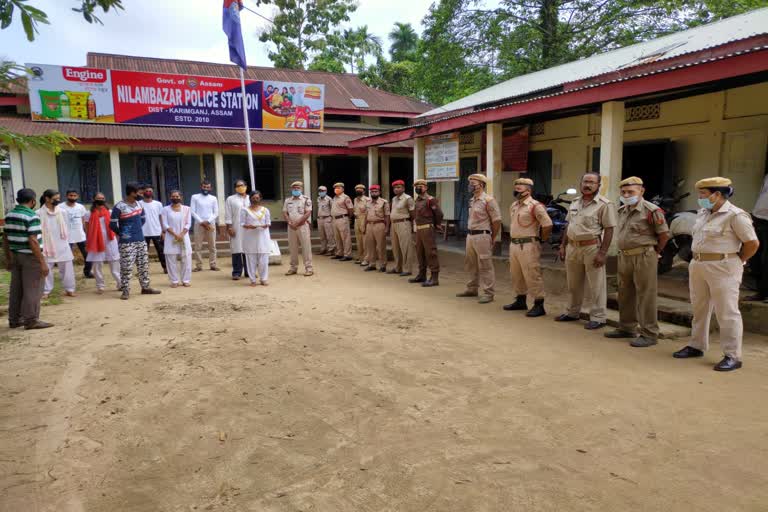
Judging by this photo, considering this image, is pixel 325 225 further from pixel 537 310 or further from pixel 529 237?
pixel 537 310

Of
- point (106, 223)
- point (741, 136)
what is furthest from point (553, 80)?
point (106, 223)

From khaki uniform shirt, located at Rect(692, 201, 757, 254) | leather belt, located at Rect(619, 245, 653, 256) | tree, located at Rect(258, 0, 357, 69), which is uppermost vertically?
tree, located at Rect(258, 0, 357, 69)

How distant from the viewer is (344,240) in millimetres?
11477

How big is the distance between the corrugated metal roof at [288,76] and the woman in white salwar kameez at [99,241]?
9.84 m

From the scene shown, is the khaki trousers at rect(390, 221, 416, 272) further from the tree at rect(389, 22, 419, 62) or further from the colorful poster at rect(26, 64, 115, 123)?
the tree at rect(389, 22, 419, 62)

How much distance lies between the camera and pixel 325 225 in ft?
40.9

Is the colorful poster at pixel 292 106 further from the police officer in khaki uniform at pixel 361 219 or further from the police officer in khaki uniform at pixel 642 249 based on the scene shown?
the police officer in khaki uniform at pixel 642 249

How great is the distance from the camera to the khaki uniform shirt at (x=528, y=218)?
5.99 meters

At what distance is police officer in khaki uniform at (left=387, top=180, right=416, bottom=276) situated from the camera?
8828 millimetres

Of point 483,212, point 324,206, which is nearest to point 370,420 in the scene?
point 483,212

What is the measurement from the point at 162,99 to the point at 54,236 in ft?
23.3

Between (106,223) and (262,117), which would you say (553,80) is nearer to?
(262,117)

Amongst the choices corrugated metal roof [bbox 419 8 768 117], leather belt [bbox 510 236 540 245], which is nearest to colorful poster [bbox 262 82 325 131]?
corrugated metal roof [bbox 419 8 768 117]

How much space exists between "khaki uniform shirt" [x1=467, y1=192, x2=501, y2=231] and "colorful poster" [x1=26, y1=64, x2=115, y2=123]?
1035cm
